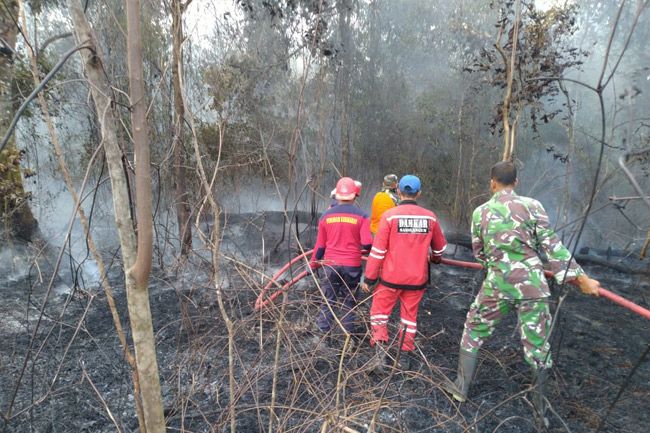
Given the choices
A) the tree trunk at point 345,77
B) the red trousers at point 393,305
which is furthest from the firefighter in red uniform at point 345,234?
the tree trunk at point 345,77

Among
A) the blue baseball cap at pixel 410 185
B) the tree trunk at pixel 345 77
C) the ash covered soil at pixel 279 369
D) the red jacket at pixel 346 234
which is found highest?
the tree trunk at pixel 345 77

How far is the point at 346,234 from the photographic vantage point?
400 cm

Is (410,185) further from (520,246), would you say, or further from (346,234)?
(520,246)

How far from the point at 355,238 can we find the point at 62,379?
10.3 ft

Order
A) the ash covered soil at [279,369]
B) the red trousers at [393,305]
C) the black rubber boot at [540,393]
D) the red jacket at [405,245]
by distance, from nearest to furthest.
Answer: the black rubber boot at [540,393]
the ash covered soil at [279,369]
the red jacket at [405,245]
the red trousers at [393,305]

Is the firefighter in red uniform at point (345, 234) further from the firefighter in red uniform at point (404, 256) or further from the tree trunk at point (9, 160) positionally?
the tree trunk at point (9, 160)

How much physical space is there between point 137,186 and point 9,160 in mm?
6513

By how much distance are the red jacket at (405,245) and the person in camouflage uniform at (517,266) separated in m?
0.59

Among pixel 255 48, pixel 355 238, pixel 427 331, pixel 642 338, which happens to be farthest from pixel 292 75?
pixel 642 338

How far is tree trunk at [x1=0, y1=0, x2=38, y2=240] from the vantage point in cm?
579

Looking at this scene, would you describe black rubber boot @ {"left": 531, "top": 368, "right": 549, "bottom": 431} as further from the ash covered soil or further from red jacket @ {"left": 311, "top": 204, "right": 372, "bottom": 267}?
red jacket @ {"left": 311, "top": 204, "right": 372, "bottom": 267}

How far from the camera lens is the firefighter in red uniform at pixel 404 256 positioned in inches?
138

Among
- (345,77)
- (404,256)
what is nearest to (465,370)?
(404,256)

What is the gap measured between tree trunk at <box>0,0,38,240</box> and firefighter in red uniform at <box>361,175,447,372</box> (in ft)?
17.3
